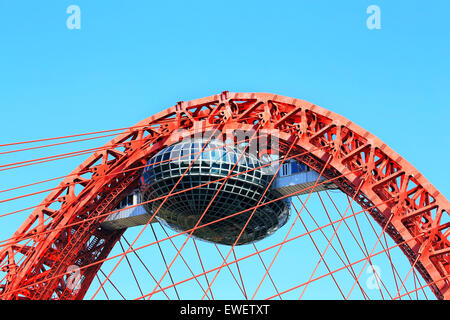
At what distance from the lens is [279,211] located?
156ft

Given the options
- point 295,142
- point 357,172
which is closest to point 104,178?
point 295,142

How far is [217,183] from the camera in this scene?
44469 millimetres

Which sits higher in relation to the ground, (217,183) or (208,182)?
(217,183)

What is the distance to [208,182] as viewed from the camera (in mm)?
43969

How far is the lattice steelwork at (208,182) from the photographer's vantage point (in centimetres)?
4409

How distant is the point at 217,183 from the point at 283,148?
14.6ft

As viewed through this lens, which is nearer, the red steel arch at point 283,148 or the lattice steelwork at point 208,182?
the red steel arch at point 283,148

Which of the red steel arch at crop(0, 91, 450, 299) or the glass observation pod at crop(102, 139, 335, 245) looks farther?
the glass observation pod at crop(102, 139, 335, 245)

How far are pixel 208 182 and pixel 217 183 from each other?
0.71 m

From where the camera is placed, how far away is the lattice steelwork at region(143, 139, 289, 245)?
44094 mm

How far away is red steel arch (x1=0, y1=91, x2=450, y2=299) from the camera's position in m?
36.7

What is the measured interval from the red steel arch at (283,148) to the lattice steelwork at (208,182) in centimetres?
143

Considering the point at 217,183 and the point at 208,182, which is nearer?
the point at 208,182

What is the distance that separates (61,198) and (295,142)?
51.3ft
